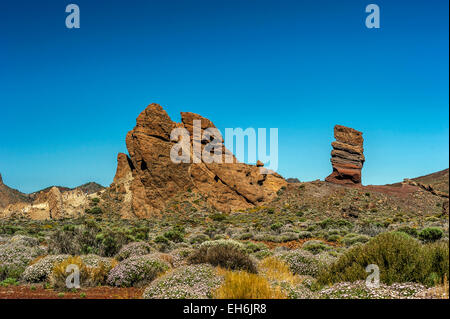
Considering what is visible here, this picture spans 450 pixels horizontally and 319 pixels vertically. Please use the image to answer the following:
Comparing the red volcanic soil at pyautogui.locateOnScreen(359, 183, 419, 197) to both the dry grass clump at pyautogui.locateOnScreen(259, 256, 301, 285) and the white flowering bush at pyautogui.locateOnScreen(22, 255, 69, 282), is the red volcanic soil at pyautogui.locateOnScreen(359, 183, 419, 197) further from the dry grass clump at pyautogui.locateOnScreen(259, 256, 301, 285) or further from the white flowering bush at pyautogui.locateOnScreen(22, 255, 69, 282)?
the white flowering bush at pyautogui.locateOnScreen(22, 255, 69, 282)

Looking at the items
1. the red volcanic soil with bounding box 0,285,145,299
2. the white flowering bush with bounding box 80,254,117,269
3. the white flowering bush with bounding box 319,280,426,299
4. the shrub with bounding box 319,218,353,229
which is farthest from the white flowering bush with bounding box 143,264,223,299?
the shrub with bounding box 319,218,353,229

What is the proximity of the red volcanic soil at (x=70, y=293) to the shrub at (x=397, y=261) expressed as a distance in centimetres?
547

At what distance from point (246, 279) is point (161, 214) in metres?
41.9

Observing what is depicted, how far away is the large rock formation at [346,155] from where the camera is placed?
59.3 m

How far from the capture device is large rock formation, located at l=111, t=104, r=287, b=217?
49406mm

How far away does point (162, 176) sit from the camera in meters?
49.7

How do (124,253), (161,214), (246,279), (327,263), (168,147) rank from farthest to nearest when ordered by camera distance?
(168,147)
(161,214)
(124,253)
(327,263)
(246,279)

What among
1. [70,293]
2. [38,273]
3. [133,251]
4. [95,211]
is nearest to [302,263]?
[133,251]

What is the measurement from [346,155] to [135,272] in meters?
56.1

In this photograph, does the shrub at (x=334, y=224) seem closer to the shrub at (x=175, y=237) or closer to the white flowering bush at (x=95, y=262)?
the shrub at (x=175, y=237)

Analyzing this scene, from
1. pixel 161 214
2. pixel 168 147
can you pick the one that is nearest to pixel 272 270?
pixel 161 214

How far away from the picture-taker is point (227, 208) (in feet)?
169

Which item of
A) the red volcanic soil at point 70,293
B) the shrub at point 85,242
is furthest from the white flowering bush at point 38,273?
the shrub at point 85,242
